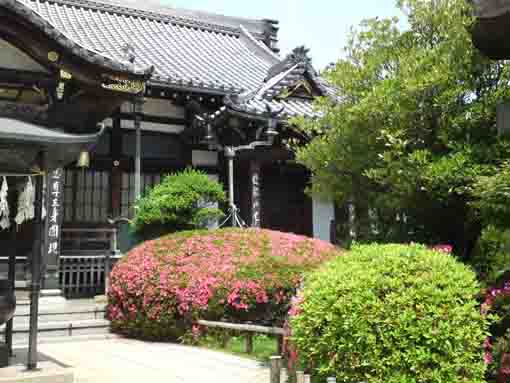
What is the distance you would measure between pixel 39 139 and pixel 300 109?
33.0 feet

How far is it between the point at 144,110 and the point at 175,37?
7.19 m

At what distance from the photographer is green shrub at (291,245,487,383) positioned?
500 cm

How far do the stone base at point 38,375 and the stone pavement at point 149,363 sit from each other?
0.28 meters

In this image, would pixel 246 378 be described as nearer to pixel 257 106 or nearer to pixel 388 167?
pixel 388 167

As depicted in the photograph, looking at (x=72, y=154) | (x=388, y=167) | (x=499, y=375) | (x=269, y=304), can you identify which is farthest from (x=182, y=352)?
(x=499, y=375)

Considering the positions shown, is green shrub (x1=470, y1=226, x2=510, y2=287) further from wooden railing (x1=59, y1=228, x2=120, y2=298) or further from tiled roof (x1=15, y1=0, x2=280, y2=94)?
tiled roof (x1=15, y1=0, x2=280, y2=94)

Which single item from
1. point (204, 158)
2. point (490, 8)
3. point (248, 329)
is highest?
point (204, 158)

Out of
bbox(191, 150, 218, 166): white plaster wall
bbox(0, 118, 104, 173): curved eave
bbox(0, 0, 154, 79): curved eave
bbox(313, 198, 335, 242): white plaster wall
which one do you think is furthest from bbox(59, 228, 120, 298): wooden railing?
bbox(313, 198, 335, 242): white plaster wall

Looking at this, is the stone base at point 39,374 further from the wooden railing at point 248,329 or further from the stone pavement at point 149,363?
the wooden railing at point 248,329

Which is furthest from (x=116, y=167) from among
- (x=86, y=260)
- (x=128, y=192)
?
(x=86, y=260)

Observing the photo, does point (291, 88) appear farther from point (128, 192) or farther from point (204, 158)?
point (128, 192)

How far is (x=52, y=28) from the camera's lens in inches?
348

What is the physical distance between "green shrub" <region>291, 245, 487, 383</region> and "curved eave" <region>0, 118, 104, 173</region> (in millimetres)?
Answer: 3865

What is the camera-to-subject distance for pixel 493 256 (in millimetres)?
6023
